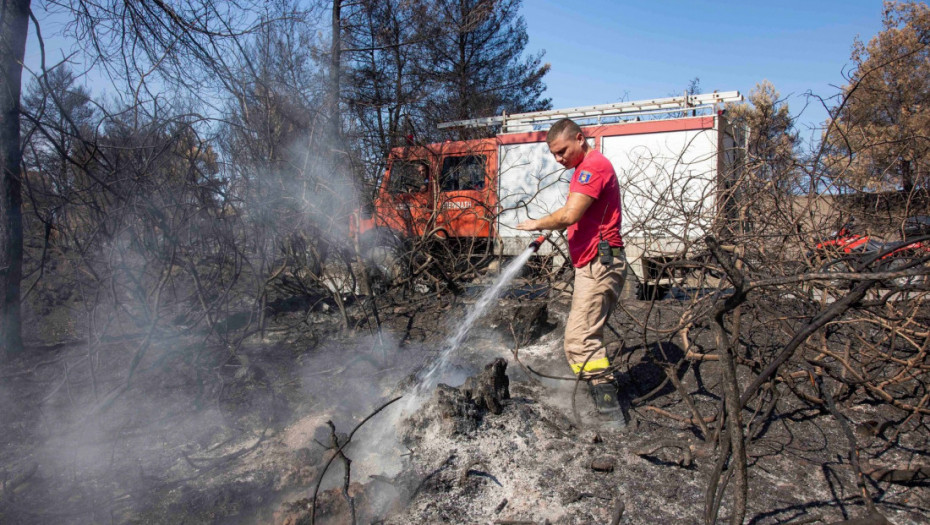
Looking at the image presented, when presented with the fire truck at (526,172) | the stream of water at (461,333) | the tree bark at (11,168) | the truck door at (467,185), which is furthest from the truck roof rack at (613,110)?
the tree bark at (11,168)

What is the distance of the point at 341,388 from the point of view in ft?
12.9

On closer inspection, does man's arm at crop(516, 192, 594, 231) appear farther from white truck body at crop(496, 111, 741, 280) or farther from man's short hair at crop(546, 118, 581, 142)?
white truck body at crop(496, 111, 741, 280)

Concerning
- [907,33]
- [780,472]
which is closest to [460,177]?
[780,472]

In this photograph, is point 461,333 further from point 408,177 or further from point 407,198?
point 408,177

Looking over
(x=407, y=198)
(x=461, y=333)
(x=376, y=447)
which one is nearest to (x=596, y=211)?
(x=376, y=447)

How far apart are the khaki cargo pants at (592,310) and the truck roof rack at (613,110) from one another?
4.72 m

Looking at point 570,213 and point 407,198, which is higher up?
point 407,198

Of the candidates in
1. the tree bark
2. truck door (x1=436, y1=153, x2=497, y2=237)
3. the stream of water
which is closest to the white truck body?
truck door (x1=436, y1=153, x2=497, y2=237)

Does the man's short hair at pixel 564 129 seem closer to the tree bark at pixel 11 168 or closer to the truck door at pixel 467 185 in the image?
the truck door at pixel 467 185

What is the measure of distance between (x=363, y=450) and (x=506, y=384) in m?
1.03

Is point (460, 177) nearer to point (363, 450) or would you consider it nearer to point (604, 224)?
point (604, 224)

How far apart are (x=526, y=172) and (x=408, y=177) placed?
2.18m

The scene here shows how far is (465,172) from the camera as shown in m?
7.58

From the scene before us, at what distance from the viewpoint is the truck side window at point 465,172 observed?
7.42m
